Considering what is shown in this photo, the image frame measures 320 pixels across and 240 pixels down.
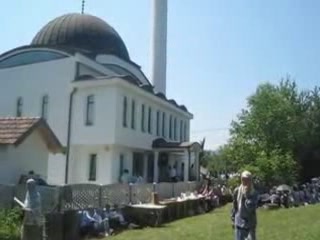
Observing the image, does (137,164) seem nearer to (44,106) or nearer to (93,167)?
(93,167)

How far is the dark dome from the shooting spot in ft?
125

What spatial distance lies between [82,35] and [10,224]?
24.6 meters

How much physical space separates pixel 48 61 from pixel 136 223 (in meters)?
16.4

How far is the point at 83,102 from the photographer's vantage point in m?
31.8

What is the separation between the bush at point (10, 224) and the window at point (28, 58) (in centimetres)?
1795

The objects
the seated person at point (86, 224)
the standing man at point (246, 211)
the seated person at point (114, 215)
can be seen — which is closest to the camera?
the standing man at point (246, 211)

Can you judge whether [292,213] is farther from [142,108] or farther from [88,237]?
[142,108]

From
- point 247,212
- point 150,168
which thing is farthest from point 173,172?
point 247,212

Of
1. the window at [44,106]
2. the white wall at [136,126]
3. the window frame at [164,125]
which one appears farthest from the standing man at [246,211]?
the window frame at [164,125]

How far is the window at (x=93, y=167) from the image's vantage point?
3206 cm

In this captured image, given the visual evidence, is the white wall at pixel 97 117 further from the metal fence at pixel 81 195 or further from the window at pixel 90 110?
the metal fence at pixel 81 195

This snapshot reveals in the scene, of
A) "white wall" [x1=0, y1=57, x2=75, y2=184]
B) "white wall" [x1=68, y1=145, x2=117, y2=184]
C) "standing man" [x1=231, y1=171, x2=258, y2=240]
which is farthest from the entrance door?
"standing man" [x1=231, y1=171, x2=258, y2=240]

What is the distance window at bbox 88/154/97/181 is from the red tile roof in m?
12.2

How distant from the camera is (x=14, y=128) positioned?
64.6ft
